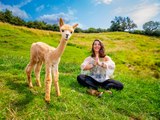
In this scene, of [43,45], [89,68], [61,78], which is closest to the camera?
[43,45]

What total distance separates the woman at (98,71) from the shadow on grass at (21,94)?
9.11 feet

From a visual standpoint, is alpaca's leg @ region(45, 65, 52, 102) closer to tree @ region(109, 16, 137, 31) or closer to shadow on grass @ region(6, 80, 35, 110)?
shadow on grass @ region(6, 80, 35, 110)

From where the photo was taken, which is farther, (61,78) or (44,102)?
(61,78)

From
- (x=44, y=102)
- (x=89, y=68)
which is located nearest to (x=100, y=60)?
(x=89, y=68)

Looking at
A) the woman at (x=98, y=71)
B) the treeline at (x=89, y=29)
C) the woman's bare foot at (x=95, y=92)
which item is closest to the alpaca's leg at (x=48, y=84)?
the woman's bare foot at (x=95, y=92)

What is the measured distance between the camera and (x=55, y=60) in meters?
8.00

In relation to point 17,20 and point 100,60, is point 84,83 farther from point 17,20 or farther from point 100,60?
point 17,20

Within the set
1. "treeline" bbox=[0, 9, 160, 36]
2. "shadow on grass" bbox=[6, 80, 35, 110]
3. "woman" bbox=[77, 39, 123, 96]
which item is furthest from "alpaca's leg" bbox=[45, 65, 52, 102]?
"treeline" bbox=[0, 9, 160, 36]

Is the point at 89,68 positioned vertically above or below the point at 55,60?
below

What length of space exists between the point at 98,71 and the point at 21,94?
12.6 feet

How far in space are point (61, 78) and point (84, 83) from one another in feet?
5.64

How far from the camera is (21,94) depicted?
8.09 meters

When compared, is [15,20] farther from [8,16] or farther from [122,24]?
[122,24]

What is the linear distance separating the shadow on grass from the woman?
109 inches
